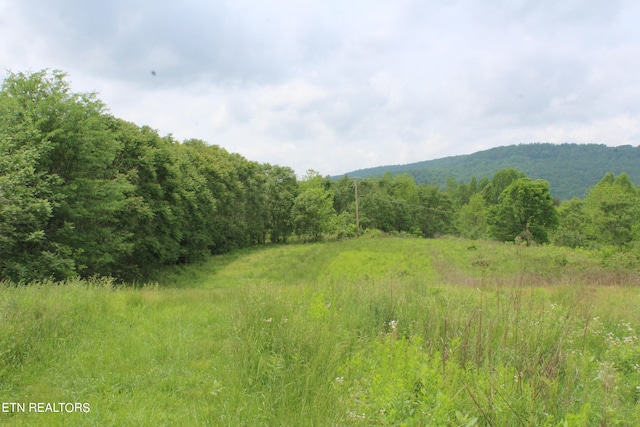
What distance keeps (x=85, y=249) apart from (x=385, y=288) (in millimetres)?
16801

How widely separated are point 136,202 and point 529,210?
47.5 m

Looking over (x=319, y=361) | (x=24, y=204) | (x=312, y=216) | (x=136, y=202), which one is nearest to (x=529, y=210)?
(x=312, y=216)

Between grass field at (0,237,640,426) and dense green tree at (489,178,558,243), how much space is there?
147 ft

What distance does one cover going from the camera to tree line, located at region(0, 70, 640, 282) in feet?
46.3

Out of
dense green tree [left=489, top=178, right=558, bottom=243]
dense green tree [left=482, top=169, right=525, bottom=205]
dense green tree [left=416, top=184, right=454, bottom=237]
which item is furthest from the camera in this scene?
dense green tree [left=482, top=169, right=525, bottom=205]

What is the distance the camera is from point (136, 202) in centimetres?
2105

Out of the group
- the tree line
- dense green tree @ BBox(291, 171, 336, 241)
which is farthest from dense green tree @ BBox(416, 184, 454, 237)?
dense green tree @ BBox(291, 171, 336, 241)

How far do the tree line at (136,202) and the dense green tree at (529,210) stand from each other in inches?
5.5

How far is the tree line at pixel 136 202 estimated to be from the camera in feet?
46.3

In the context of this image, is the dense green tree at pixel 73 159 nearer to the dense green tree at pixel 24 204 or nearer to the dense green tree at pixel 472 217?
the dense green tree at pixel 24 204

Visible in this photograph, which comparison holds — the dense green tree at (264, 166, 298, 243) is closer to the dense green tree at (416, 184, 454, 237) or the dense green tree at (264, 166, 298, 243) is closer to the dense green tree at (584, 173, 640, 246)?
the dense green tree at (416, 184, 454, 237)

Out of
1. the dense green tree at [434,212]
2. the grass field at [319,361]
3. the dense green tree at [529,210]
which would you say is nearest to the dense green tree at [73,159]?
the grass field at [319,361]

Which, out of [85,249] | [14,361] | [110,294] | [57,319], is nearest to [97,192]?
[85,249]

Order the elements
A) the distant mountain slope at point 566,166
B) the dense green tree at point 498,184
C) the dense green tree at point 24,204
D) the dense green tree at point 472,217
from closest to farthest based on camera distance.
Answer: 1. the dense green tree at point 24,204
2. the dense green tree at point 472,217
3. the dense green tree at point 498,184
4. the distant mountain slope at point 566,166
